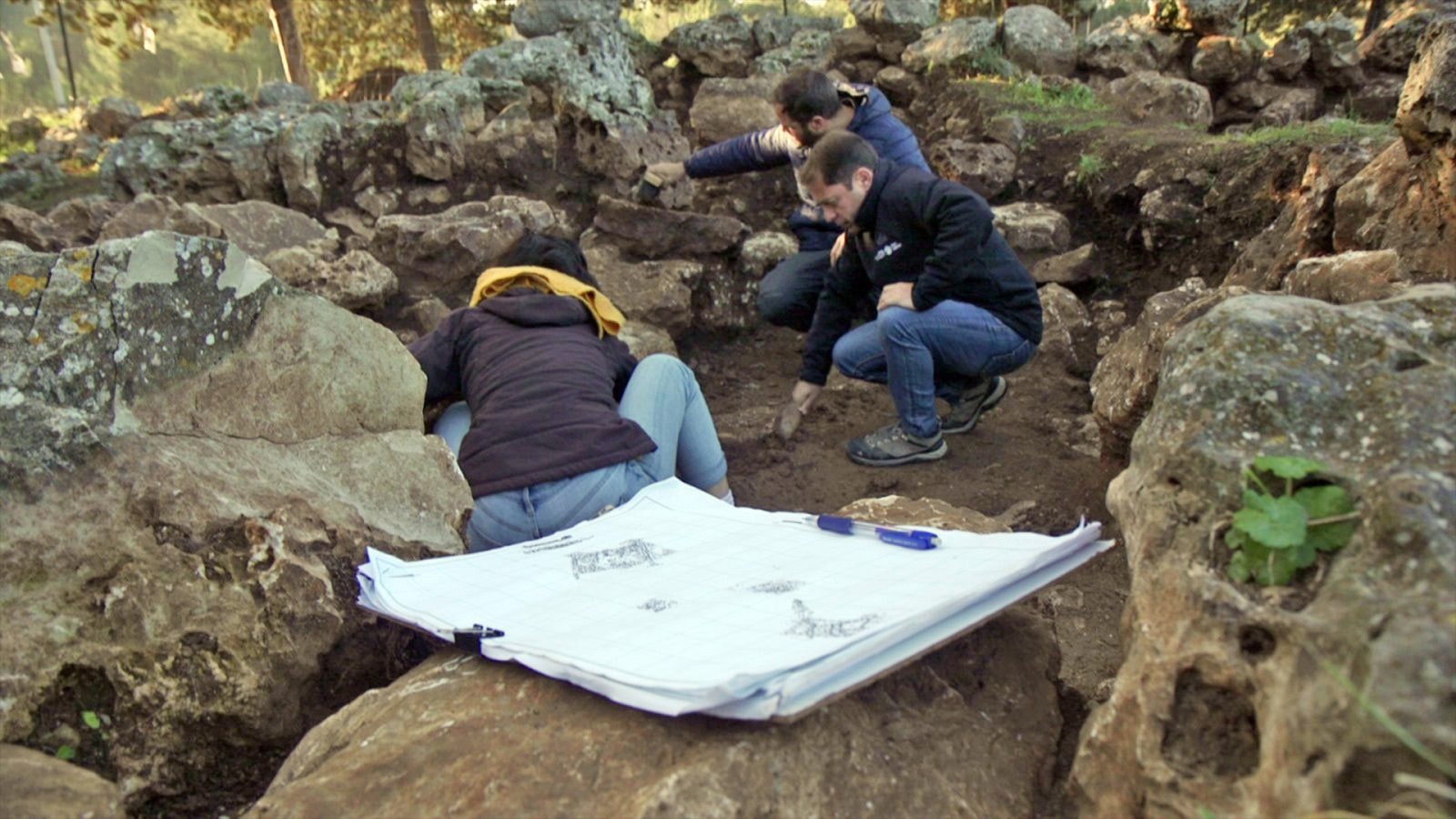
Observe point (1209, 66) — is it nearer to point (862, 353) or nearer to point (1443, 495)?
point (862, 353)

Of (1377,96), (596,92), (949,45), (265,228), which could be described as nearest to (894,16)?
(949,45)

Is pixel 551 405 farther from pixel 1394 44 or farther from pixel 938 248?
pixel 1394 44

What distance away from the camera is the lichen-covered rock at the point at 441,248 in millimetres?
4688

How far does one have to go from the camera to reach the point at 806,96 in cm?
423

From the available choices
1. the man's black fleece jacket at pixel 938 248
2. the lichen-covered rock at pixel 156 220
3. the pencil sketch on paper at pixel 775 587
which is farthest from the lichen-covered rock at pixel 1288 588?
the lichen-covered rock at pixel 156 220

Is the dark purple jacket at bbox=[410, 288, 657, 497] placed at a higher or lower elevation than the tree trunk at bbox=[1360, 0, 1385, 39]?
lower

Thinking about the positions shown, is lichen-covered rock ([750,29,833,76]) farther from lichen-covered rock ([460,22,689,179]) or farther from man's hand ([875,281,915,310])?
man's hand ([875,281,915,310])

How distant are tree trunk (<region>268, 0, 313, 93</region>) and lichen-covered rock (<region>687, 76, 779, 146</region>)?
5119mm

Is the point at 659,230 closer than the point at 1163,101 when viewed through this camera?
Yes

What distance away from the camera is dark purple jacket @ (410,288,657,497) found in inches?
105

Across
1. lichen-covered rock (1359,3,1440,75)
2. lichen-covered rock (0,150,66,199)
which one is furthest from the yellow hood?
lichen-covered rock (1359,3,1440,75)

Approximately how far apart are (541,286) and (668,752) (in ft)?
6.91

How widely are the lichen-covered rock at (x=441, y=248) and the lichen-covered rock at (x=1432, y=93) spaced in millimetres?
3455

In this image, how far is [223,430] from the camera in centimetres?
201
